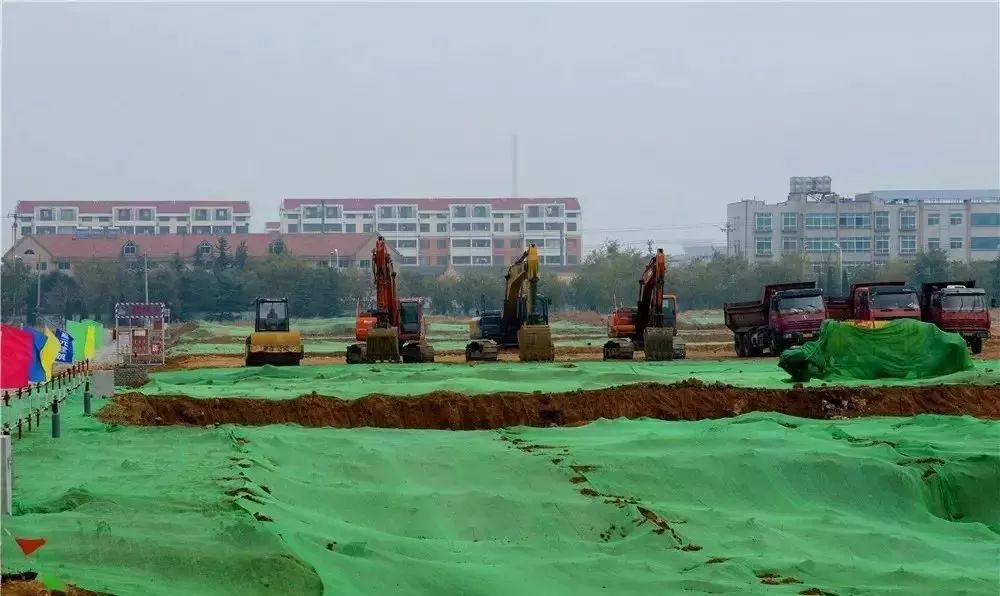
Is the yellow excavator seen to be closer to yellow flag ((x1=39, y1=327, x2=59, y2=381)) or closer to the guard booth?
the guard booth

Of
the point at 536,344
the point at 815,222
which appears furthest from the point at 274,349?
the point at 815,222

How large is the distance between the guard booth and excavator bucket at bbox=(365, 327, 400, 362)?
30.5ft

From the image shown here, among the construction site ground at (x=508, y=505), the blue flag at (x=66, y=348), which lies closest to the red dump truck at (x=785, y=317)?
the construction site ground at (x=508, y=505)

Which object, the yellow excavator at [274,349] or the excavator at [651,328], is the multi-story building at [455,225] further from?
the yellow excavator at [274,349]

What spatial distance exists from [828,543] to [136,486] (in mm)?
6916

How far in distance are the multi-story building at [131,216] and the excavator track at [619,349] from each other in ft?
369

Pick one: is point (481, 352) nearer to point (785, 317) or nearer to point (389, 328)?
point (389, 328)

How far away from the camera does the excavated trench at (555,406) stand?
978 inches

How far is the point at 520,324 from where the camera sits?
1758 inches

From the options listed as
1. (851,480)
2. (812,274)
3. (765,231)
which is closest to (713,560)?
(851,480)

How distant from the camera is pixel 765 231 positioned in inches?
4690

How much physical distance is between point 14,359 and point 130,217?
135211 millimetres

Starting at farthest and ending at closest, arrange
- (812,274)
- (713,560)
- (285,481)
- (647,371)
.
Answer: (812,274), (647,371), (285,481), (713,560)

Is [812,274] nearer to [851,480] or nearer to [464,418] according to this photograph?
[464,418]
